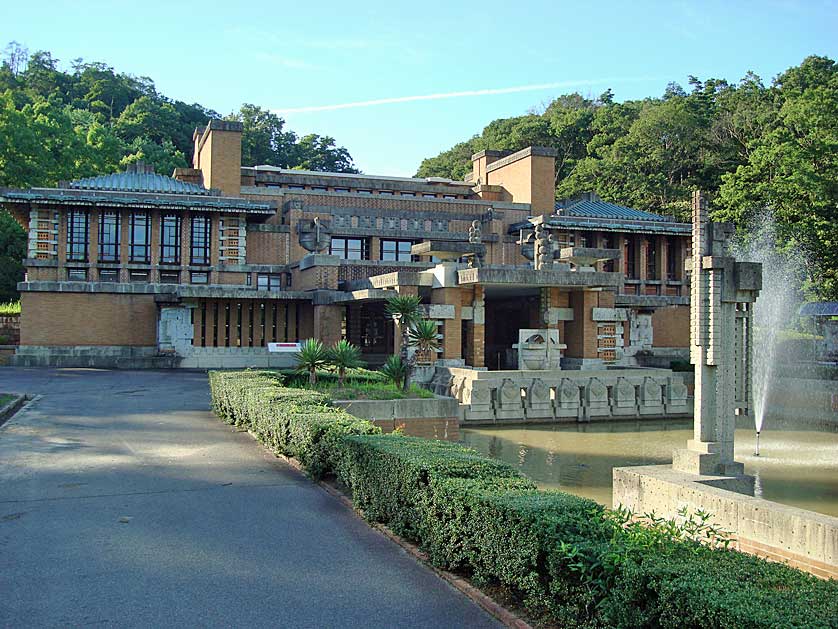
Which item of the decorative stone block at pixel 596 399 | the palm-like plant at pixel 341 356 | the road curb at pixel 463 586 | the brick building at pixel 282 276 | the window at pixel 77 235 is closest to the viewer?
the road curb at pixel 463 586

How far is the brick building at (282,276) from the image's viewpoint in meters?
27.7

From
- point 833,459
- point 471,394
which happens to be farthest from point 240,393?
point 833,459

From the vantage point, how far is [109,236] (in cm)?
3462

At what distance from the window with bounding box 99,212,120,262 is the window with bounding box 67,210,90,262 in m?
0.63

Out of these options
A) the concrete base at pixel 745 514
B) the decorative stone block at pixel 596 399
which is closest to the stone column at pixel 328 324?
the decorative stone block at pixel 596 399

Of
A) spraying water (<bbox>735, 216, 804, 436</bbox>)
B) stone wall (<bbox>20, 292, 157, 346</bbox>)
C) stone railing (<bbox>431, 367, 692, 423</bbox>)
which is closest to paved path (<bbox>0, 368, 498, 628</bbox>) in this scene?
stone railing (<bbox>431, 367, 692, 423</bbox>)

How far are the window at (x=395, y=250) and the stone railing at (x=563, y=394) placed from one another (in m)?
13.4

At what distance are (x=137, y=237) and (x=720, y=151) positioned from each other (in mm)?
45077

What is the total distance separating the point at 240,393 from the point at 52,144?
40.7 m

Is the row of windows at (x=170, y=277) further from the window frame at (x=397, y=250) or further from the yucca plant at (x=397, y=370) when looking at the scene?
the yucca plant at (x=397, y=370)

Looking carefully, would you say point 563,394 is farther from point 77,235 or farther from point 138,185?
point 138,185

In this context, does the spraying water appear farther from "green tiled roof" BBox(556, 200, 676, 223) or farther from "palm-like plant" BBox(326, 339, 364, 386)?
"palm-like plant" BBox(326, 339, 364, 386)

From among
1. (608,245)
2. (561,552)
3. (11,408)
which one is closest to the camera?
(561,552)

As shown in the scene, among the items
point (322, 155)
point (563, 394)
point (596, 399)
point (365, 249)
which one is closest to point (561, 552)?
point (563, 394)
